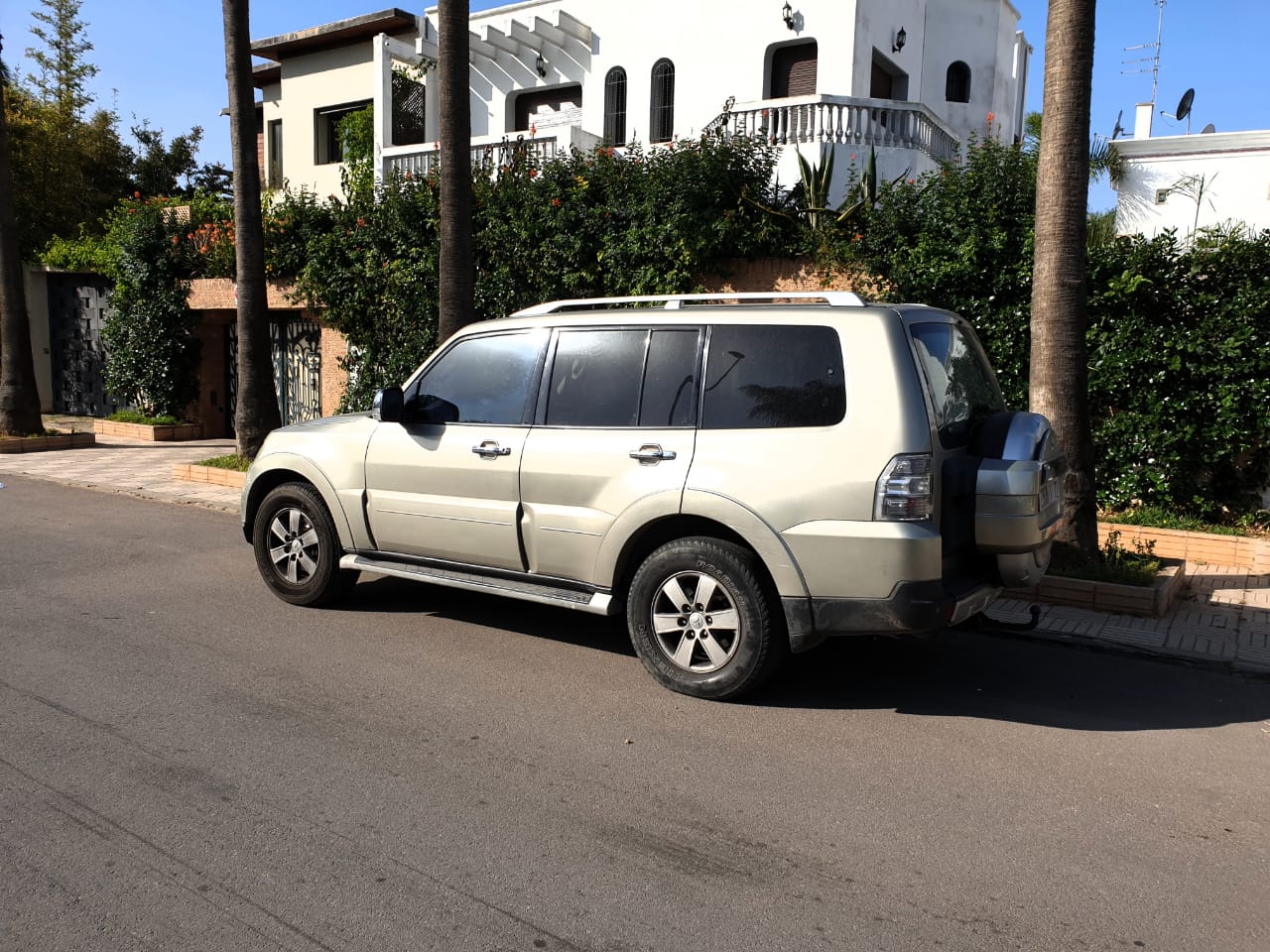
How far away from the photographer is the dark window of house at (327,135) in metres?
24.5

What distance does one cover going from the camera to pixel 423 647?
239 inches

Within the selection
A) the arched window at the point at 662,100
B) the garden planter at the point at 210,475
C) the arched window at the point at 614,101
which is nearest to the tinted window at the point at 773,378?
the garden planter at the point at 210,475

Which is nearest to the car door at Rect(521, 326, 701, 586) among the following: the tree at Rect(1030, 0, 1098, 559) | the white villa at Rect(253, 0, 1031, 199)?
the tree at Rect(1030, 0, 1098, 559)

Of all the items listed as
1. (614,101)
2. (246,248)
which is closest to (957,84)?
(614,101)

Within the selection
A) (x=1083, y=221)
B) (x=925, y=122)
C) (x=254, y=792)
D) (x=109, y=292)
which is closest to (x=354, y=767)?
(x=254, y=792)

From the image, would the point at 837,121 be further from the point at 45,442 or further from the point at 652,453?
the point at 45,442

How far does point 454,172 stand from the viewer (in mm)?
10148

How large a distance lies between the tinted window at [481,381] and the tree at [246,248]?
7194mm

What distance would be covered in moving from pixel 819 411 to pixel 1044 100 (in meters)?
4.04

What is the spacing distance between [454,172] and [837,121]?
7.98 metres

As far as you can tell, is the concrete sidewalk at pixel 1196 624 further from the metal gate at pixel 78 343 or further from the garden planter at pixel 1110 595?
the metal gate at pixel 78 343

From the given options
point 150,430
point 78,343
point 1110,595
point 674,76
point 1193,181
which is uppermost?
point 674,76

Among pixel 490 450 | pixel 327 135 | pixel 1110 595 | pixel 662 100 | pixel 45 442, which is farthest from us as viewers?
pixel 327 135

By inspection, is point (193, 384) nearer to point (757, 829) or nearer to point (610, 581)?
point (610, 581)
